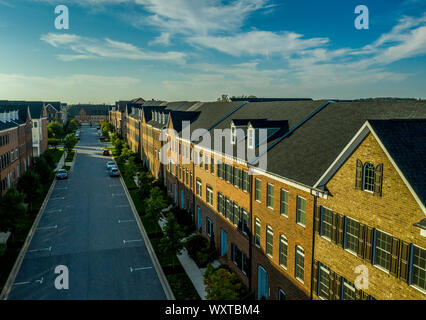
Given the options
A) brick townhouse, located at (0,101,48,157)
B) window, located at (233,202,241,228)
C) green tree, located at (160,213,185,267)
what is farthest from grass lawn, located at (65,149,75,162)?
window, located at (233,202,241,228)

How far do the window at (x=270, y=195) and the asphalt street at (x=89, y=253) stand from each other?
9488 mm

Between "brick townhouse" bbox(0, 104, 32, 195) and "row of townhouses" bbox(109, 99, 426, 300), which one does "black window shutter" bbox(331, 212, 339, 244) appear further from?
"brick townhouse" bbox(0, 104, 32, 195)

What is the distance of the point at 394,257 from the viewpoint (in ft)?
39.0

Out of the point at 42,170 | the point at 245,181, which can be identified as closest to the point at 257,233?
the point at 245,181

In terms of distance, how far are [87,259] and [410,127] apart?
2498 cm

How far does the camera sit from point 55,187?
2015 inches

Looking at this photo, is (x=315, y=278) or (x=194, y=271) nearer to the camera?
(x=315, y=278)

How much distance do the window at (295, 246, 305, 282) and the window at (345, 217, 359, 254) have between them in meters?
3.24

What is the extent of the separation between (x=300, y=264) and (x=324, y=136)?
23.9 feet

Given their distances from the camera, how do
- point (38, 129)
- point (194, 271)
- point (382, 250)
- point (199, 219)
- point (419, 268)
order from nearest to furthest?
point (419, 268), point (382, 250), point (194, 271), point (199, 219), point (38, 129)

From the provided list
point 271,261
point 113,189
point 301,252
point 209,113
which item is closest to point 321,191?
point 301,252

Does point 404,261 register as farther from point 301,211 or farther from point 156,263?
point 156,263

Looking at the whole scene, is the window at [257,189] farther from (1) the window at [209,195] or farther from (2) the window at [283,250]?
(1) the window at [209,195]

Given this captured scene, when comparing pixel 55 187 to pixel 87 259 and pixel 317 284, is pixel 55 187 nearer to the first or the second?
pixel 87 259
